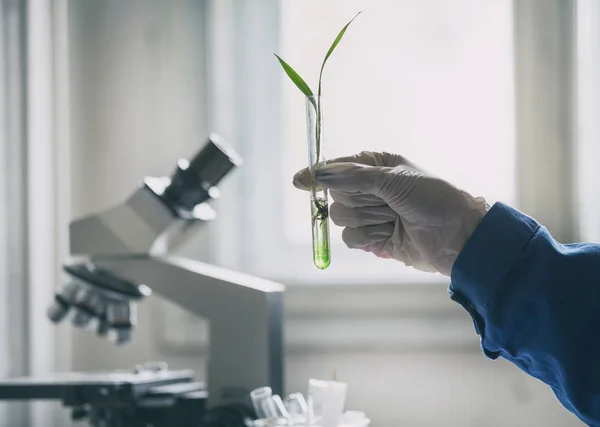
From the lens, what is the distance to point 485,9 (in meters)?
1.82

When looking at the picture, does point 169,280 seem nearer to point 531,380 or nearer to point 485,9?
point 531,380

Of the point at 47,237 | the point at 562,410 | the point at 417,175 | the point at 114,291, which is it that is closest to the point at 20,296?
the point at 47,237

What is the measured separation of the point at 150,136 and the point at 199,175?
0.58m

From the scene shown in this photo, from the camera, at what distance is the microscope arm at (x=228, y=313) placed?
1.28 m

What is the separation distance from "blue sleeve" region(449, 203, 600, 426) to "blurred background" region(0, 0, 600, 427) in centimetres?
82

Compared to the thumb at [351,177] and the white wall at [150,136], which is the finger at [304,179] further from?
the white wall at [150,136]

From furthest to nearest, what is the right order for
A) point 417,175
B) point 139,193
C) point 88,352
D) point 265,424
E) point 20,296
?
point 88,352, point 20,296, point 139,193, point 265,424, point 417,175

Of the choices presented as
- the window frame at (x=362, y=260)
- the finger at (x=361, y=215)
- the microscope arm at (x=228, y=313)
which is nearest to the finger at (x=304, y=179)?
the finger at (x=361, y=215)

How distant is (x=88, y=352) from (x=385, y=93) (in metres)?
0.95

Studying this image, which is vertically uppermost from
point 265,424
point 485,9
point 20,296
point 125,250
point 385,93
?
point 485,9

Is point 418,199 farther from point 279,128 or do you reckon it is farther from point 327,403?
point 279,128

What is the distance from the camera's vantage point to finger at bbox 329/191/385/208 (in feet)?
3.51

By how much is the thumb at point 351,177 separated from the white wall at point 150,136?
0.85 meters

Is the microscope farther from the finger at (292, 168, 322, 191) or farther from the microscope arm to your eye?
the finger at (292, 168, 322, 191)
